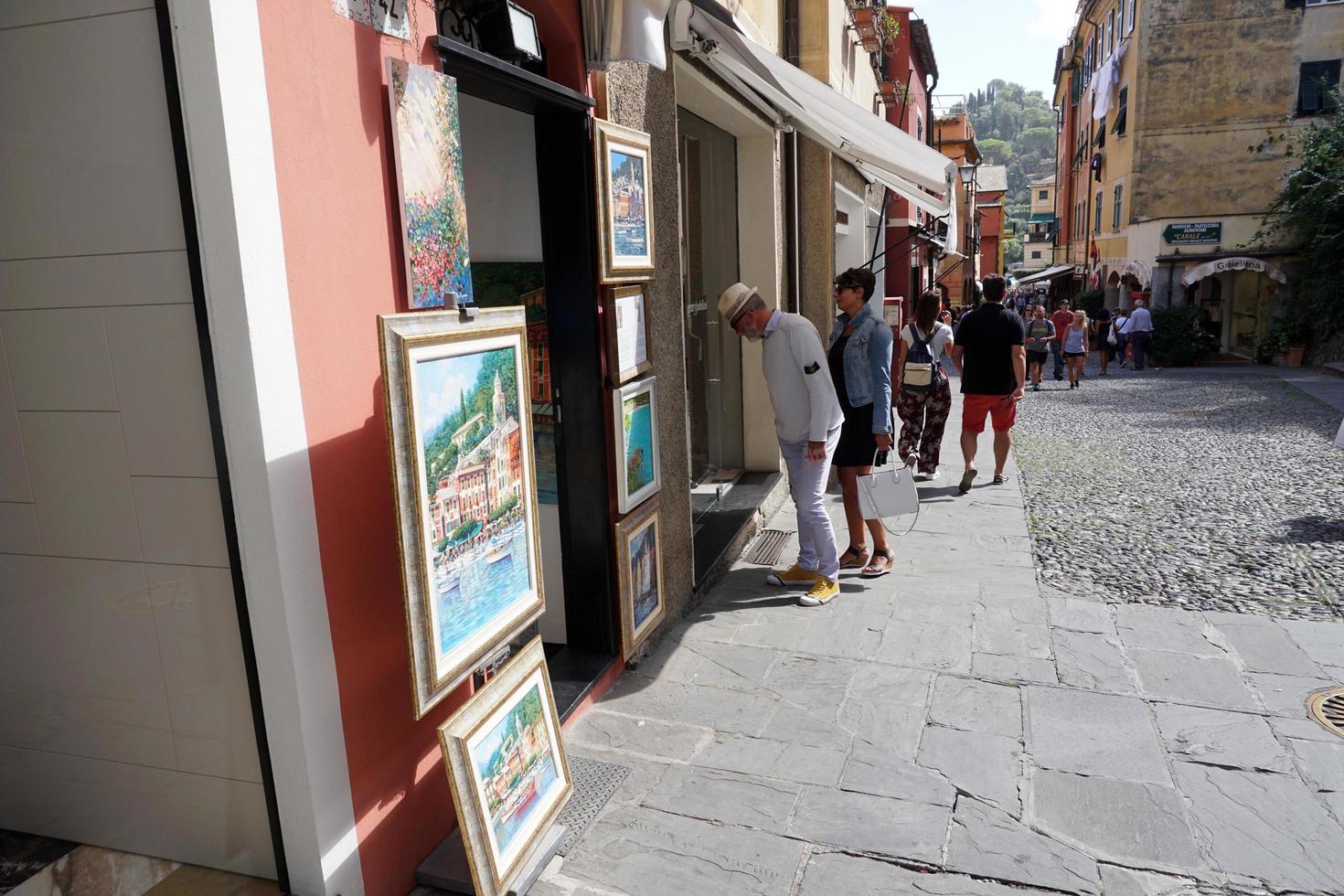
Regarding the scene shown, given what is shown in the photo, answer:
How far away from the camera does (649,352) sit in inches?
174

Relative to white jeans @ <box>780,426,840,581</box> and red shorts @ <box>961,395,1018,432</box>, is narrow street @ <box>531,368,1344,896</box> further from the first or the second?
red shorts @ <box>961,395,1018,432</box>

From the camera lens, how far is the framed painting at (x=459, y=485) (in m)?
2.26

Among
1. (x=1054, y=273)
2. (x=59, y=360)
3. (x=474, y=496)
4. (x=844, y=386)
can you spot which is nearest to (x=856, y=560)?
(x=844, y=386)

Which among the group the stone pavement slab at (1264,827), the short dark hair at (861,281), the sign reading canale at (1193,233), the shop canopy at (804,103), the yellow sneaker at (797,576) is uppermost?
the shop canopy at (804,103)

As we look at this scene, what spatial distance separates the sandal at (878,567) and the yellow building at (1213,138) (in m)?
20.0

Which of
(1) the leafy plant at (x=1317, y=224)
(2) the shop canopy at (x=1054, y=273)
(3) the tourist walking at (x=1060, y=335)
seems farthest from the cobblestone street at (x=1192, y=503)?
(2) the shop canopy at (x=1054, y=273)

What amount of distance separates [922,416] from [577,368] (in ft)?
15.7

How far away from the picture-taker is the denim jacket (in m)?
5.34

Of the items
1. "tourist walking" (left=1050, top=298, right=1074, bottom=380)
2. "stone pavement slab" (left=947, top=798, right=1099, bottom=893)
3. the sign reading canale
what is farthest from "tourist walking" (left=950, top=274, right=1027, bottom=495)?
the sign reading canale

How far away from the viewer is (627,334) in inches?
163

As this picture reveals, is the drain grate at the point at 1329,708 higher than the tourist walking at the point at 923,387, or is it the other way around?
the tourist walking at the point at 923,387

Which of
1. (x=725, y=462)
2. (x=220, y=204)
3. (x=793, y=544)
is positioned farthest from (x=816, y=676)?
(x=725, y=462)

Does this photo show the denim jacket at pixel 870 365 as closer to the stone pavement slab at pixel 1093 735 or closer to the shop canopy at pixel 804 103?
the shop canopy at pixel 804 103

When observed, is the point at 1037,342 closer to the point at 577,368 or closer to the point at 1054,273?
the point at 577,368
